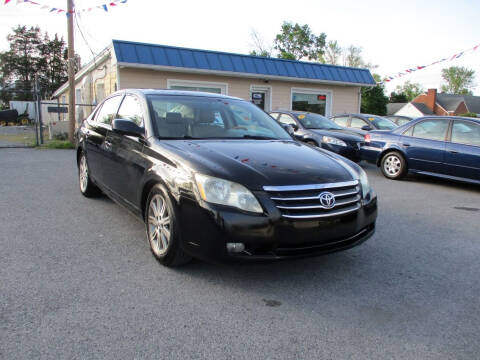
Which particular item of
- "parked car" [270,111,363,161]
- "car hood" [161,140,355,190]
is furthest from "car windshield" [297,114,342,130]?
"car hood" [161,140,355,190]

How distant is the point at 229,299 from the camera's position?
2.94 meters

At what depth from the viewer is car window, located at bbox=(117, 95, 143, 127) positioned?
13.7 ft

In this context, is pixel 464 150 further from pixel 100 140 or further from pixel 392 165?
pixel 100 140

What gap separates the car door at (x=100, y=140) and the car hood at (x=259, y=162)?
1.53 meters

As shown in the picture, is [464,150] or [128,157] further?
[464,150]

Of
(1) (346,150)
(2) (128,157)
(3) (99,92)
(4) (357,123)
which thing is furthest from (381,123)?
(3) (99,92)

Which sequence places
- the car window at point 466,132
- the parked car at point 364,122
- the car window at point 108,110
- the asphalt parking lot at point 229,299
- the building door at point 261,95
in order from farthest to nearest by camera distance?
the building door at point 261,95, the parked car at point 364,122, the car window at point 466,132, the car window at point 108,110, the asphalt parking lot at point 229,299

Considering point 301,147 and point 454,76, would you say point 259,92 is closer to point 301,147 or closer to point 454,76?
point 301,147

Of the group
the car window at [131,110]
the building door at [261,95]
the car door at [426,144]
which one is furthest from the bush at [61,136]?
the car door at [426,144]

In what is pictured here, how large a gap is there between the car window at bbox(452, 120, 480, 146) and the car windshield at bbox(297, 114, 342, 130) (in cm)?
338

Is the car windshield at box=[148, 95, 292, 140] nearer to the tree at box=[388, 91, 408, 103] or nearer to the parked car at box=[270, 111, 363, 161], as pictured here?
the parked car at box=[270, 111, 363, 161]

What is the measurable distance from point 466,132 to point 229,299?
21.9ft

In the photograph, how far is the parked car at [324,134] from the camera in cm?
947

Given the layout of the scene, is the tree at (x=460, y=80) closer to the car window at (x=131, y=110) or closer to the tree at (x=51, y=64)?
the tree at (x=51, y=64)
